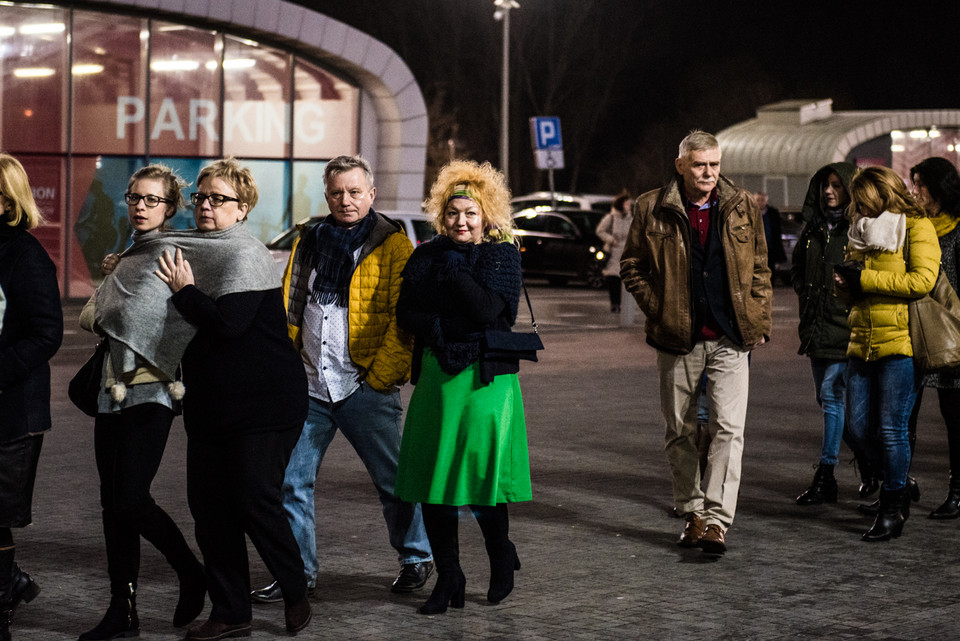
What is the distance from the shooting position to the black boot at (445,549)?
5.74 m

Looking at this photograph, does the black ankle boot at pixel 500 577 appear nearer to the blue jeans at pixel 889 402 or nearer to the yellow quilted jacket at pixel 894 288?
the blue jeans at pixel 889 402

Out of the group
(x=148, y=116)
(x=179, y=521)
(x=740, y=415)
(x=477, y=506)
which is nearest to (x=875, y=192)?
(x=740, y=415)

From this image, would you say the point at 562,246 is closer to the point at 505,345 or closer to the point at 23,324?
the point at 505,345

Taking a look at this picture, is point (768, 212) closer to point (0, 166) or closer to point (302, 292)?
point (302, 292)

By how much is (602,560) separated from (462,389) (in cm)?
135

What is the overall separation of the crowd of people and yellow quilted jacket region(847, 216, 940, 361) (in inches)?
0.4

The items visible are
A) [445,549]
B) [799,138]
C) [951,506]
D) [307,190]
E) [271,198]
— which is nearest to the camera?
[445,549]

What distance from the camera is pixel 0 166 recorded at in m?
5.28

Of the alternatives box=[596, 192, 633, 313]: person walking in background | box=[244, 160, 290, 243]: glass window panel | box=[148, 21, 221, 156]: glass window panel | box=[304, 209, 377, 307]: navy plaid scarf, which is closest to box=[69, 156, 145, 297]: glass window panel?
box=[148, 21, 221, 156]: glass window panel

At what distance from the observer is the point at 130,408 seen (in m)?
5.09

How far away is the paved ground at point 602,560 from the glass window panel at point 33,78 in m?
14.9

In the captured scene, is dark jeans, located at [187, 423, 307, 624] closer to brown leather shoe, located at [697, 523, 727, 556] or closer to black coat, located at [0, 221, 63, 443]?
black coat, located at [0, 221, 63, 443]

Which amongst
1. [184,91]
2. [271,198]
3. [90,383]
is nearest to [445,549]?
[90,383]

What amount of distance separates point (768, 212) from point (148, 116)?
13193 millimetres
